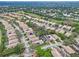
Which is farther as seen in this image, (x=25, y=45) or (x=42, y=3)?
(x=42, y=3)

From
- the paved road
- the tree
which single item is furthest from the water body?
the tree

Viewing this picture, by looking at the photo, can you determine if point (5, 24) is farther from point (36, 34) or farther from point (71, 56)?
point (71, 56)

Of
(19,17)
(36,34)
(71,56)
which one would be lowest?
(71,56)

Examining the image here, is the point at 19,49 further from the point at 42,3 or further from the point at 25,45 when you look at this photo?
the point at 42,3

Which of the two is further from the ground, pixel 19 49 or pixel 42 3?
pixel 42 3

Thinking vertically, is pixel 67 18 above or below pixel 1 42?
above

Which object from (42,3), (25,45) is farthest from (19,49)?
(42,3)

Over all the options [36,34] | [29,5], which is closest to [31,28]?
[36,34]

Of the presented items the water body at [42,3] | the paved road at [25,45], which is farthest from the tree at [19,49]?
the water body at [42,3]

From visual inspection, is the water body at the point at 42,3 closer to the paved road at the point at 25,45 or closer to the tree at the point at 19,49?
the paved road at the point at 25,45

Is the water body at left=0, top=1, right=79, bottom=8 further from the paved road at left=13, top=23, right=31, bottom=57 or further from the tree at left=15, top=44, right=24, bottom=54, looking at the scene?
the tree at left=15, top=44, right=24, bottom=54

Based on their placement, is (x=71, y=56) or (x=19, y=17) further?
(x=19, y=17)
